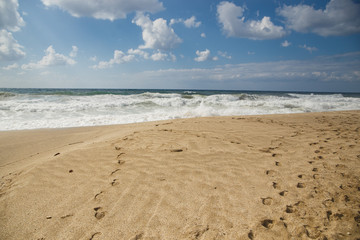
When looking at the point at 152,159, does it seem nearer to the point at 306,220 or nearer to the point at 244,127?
the point at 306,220

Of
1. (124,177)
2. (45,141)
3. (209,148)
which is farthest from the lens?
(45,141)

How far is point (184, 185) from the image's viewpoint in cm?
295

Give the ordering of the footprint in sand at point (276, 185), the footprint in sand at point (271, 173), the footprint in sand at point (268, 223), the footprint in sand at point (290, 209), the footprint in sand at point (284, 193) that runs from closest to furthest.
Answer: the footprint in sand at point (268, 223), the footprint in sand at point (290, 209), the footprint in sand at point (284, 193), the footprint in sand at point (276, 185), the footprint in sand at point (271, 173)

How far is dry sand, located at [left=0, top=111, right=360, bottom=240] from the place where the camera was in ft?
6.99

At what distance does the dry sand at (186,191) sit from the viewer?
213cm

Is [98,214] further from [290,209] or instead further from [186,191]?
[290,209]

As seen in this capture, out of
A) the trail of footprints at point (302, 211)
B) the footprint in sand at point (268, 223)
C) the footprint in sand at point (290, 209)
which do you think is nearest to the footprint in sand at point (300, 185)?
the trail of footprints at point (302, 211)

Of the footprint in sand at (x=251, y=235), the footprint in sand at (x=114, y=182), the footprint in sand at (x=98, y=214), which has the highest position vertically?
the footprint in sand at (x=114, y=182)

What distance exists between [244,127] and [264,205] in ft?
14.3

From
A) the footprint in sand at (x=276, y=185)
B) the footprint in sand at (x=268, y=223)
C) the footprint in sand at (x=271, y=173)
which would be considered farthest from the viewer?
the footprint in sand at (x=271, y=173)

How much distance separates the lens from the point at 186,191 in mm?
2795

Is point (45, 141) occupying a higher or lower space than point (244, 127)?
lower

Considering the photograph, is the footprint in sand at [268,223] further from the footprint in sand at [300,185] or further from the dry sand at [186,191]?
the footprint in sand at [300,185]

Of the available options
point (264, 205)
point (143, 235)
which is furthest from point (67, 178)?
point (264, 205)
